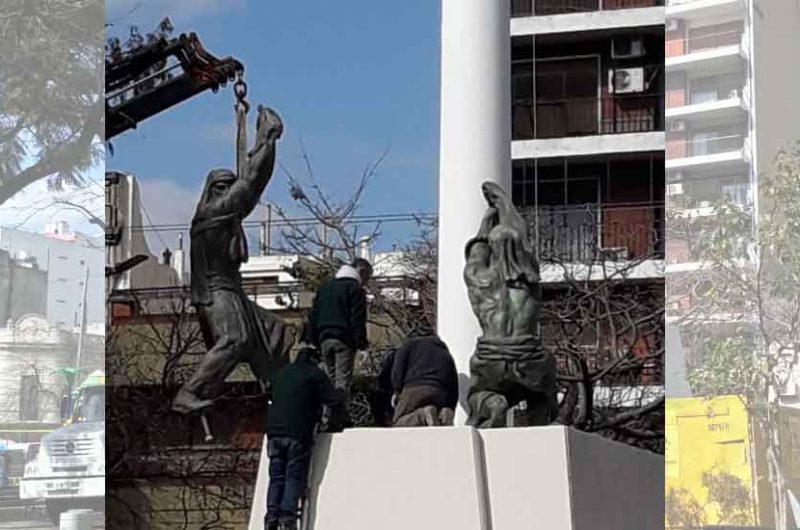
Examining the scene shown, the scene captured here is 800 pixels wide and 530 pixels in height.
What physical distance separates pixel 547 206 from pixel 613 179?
4.31ft

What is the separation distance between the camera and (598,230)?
1121 inches

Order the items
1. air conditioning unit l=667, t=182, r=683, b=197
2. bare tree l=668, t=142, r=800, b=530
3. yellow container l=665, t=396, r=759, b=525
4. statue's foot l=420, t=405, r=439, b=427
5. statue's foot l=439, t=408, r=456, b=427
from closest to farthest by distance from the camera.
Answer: yellow container l=665, t=396, r=759, b=525
bare tree l=668, t=142, r=800, b=530
air conditioning unit l=667, t=182, r=683, b=197
statue's foot l=420, t=405, r=439, b=427
statue's foot l=439, t=408, r=456, b=427

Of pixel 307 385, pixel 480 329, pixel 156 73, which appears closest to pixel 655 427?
pixel 156 73

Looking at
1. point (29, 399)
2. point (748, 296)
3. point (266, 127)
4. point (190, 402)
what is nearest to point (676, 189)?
point (748, 296)

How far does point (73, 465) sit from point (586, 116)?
23.8 m

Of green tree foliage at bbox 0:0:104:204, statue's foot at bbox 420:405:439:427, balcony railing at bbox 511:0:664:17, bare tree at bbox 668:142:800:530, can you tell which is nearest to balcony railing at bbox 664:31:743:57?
bare tree at bbox 668:142:800:530

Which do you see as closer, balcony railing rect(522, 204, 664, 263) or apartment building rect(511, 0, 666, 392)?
balcony railing rect(522, 204, 664, 263)

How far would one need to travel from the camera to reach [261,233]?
932 inches

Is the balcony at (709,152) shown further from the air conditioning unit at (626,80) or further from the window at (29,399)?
the air conditioning unit at (626,80)

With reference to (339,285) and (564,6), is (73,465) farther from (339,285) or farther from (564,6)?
(564,6)

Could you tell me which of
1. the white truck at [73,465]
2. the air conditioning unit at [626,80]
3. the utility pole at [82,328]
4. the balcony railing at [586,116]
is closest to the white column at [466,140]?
the utility pole at [82,328]

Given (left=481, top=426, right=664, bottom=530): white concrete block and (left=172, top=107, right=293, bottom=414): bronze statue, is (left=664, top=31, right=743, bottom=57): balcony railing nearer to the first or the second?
(left=481, top=426, right=664, bottom=530): white concrete block

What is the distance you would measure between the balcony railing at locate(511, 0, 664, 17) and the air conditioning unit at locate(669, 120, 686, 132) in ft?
77.4

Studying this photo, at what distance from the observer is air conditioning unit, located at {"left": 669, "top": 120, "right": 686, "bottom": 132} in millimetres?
6198
